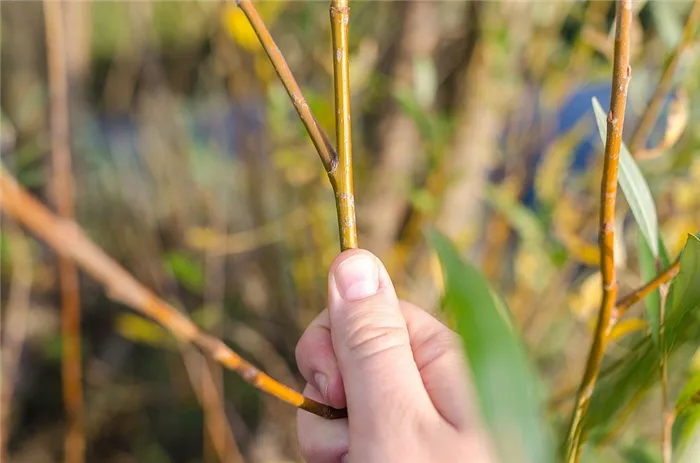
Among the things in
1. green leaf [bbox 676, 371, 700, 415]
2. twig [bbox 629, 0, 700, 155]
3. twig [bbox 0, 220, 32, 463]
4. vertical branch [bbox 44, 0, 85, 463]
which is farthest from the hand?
twig [bbox 0, 220, 32, 463]

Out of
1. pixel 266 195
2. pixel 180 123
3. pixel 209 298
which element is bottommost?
pixel 209 298

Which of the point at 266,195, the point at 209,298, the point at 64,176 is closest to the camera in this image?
the point at 64,176

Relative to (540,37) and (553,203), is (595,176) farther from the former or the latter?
(540,37)

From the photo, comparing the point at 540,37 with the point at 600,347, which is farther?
the point at 540,37

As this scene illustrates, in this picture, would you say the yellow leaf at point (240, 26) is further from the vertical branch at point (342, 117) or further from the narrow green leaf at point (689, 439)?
the narrow green leaf at point (689, 439)

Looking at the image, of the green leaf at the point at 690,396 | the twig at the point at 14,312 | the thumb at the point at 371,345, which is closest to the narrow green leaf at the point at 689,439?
the green leaf at the point at 690,396

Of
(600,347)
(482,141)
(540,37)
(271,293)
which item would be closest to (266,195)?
(271,293)

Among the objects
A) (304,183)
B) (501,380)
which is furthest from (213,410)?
(501,380)
